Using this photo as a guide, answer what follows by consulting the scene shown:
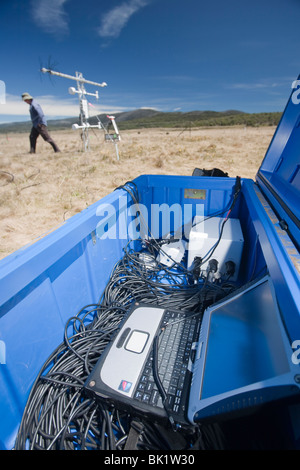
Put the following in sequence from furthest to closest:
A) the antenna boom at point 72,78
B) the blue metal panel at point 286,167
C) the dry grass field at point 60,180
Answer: the antenna boom at point 72,78, the dry grass field at point 60,180, the blue metal panel at point 286,167

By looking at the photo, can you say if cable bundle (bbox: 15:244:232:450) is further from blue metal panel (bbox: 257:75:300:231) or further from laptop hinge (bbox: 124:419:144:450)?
blue metal panel (bbox: 257:75:300:231)

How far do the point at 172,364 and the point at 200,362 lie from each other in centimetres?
14

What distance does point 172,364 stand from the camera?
935mm

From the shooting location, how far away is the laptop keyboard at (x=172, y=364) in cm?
81

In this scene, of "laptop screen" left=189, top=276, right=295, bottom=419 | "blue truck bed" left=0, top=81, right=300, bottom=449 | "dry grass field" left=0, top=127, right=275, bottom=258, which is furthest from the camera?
"dry grass field" left=0, top=127, right=275, bottom=258

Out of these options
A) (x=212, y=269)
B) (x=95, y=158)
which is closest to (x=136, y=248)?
(x=212, y=269)

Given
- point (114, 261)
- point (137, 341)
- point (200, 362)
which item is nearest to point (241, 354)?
point (200, 362)

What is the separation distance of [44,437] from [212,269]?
4.21 feet

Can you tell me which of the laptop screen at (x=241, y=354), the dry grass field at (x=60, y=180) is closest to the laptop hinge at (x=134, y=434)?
the laptop screen at (x=241, y=354)

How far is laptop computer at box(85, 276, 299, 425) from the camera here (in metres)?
0.59

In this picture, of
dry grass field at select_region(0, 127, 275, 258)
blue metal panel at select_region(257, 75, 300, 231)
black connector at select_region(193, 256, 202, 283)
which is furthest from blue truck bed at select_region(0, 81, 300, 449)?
dry grass field at select_region(0, 127, 275, 258)

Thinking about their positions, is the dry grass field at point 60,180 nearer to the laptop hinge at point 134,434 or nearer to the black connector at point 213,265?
the black connector at point 213,265
